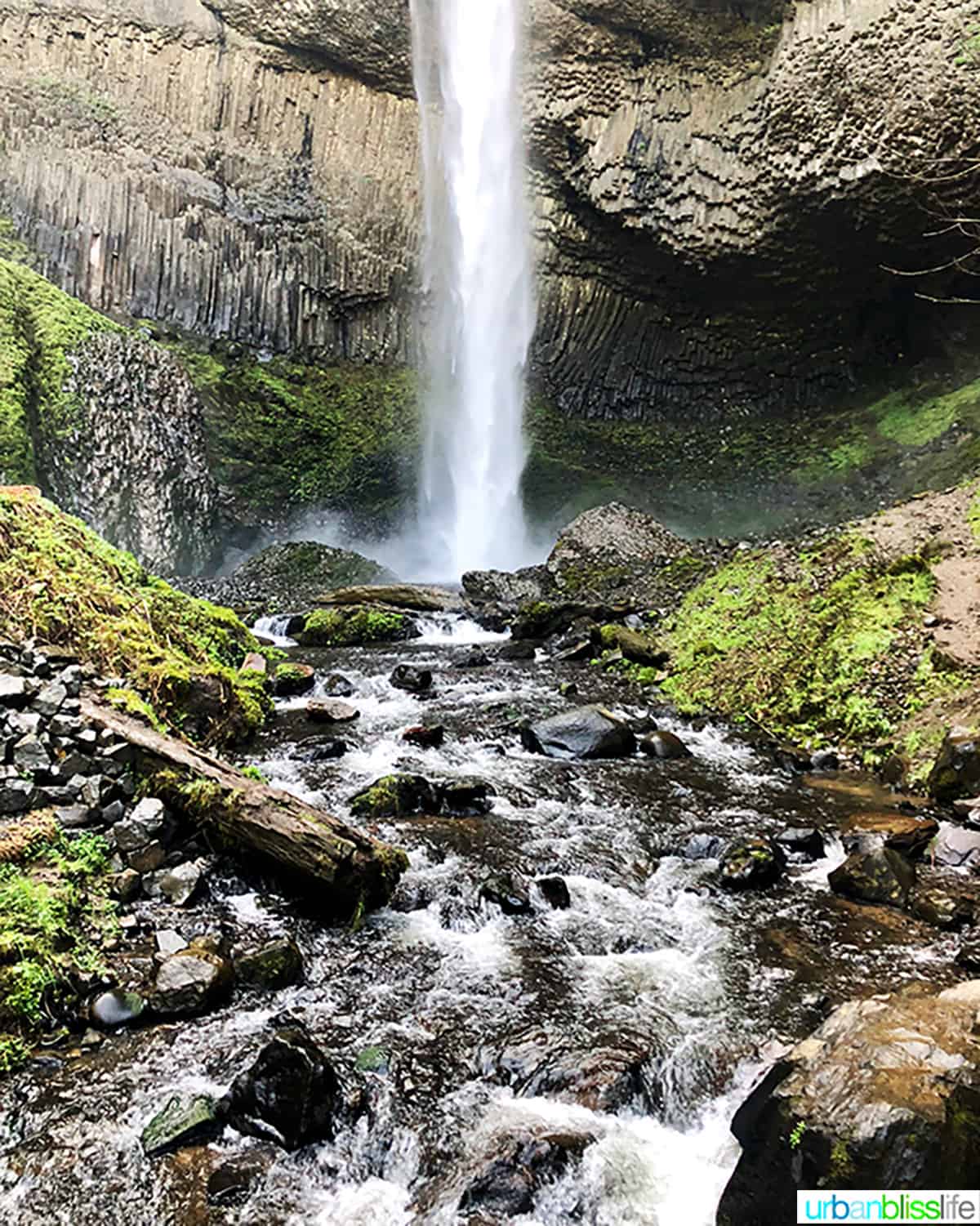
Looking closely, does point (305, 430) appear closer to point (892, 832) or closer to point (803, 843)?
point (803, 843)

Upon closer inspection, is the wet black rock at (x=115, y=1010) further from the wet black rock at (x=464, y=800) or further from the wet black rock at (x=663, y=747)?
the wet black rock at (x=663, y=747)

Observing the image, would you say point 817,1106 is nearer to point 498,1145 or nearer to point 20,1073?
point 498,1145

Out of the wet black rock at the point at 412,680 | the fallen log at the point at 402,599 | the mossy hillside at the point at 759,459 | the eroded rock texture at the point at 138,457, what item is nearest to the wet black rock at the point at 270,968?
the wet black rock at the point at 412,680

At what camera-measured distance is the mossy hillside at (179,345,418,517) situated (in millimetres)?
23312

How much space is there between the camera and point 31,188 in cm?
2269

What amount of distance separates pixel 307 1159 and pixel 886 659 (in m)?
6.74

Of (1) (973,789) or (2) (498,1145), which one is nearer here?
(2) (498,1145)

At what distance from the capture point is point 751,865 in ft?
16.3

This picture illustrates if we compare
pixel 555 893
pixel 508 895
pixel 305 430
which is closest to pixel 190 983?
pixel 508 895

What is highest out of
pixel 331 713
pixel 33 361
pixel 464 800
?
pixel 464 800

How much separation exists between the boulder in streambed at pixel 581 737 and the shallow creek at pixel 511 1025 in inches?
42.3

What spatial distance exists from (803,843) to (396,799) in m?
2.64

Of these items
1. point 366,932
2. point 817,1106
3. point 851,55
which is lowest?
point 366,932

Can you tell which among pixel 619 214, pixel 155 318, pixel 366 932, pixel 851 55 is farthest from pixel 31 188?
pixel 366 932
